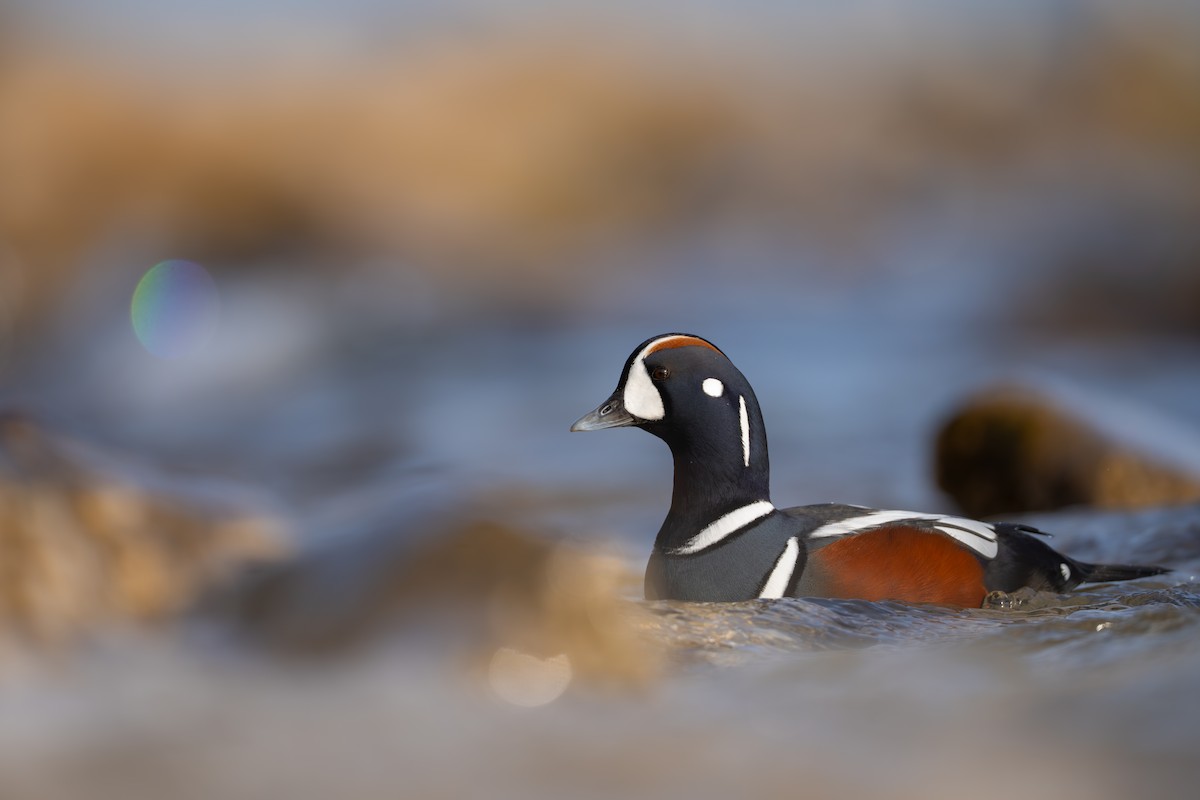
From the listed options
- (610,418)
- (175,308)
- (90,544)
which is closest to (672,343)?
(610,418)

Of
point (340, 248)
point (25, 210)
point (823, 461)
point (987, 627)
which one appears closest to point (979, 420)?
point (823, 461)

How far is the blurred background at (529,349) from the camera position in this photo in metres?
2.77

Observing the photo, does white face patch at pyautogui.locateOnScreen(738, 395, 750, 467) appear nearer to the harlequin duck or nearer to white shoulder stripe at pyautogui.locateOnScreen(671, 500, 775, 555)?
the harlequin duck

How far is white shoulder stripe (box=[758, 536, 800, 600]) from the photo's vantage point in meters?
4.50

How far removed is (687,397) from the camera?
15.8ft

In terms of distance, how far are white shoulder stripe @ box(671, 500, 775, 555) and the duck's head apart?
0.18 m

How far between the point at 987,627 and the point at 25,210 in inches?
640

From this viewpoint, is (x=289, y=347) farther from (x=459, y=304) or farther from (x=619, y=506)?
(x=619, y=506)

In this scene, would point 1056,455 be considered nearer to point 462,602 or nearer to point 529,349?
point 462,602

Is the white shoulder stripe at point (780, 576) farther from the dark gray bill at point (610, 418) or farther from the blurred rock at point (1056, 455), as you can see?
the blurred rock at point (1056, 455)

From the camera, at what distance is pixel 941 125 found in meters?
21.6

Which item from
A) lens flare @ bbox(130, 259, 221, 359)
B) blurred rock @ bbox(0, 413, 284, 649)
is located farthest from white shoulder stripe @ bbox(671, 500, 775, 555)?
lens flare @ bbox(130, 259, 221, 359)

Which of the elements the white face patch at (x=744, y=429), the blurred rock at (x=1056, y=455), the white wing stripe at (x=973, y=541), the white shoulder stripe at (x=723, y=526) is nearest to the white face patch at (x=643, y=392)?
the white face patch at (x=744, y=429)

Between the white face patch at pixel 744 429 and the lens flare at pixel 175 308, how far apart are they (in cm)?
1139
